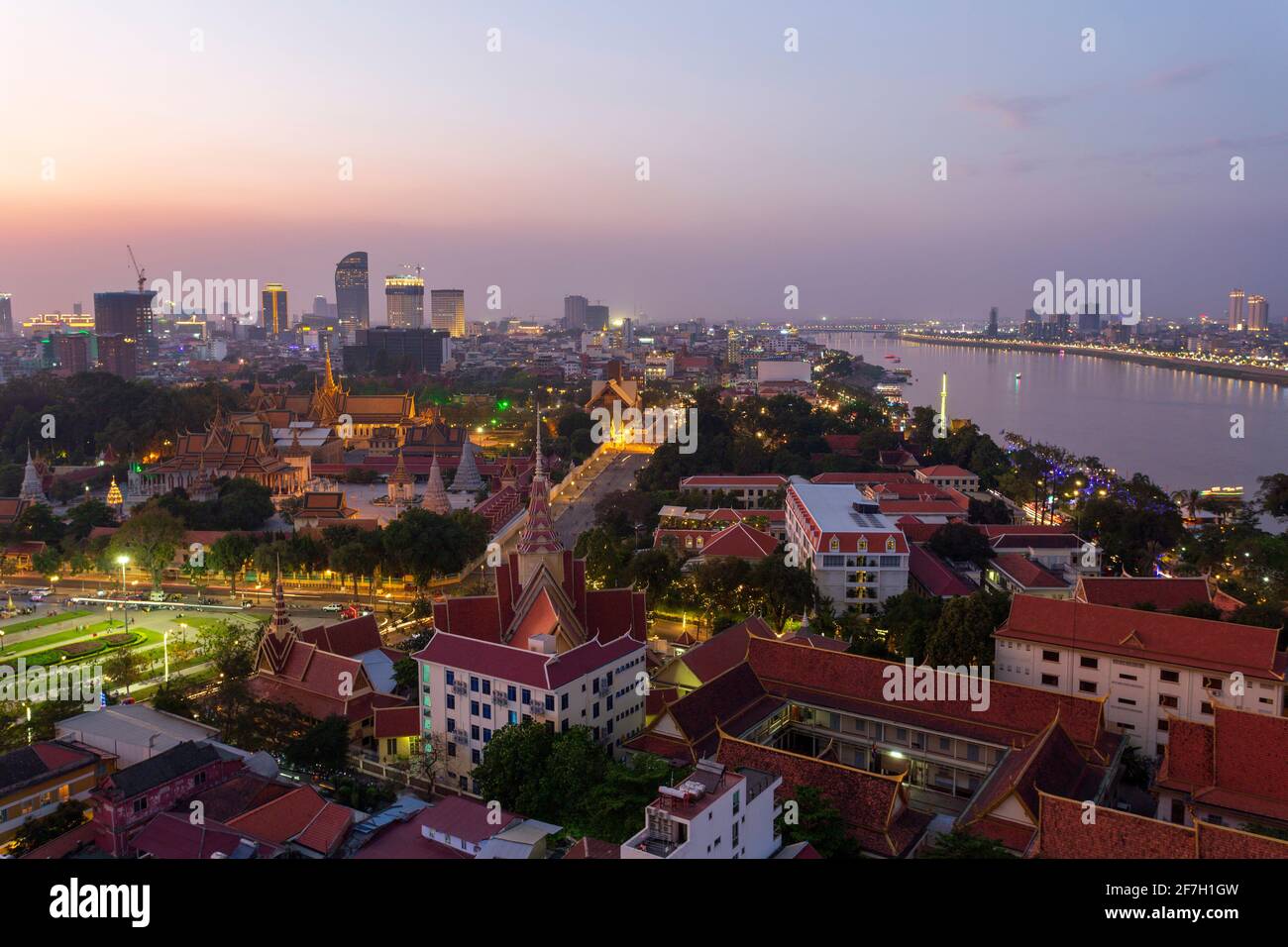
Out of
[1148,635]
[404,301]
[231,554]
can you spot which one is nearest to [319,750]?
[231,554]

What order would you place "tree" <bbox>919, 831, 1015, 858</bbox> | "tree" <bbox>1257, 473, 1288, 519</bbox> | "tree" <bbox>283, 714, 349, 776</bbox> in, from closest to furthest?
"tree" <bbox>919, 831, 1015, 858</bbox>
"tree" <bbox>283, 714, 349, 776</bbox>
"tree" <bbox>1257, 473, 1288, 519</bbox>

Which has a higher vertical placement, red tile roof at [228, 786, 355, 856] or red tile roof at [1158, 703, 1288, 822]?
red tile roof at [1158, 703, 1288, 822]

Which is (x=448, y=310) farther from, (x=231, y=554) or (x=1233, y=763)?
(x=1233, y=763)

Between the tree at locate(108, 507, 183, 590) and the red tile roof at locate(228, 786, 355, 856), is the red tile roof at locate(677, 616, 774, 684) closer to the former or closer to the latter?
the red tile roof at locate(228, 786, 355, 856)

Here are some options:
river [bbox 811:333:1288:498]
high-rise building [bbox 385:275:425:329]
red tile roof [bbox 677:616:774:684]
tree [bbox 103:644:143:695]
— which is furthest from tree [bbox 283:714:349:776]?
high-rise building [bbox 385:275:425:329]

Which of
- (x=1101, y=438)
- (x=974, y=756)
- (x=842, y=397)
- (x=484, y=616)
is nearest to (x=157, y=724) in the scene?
(x=484, y=616)

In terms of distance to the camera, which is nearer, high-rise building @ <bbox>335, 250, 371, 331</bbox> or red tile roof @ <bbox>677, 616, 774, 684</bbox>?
red tile roof @ <bbox>677, 616, 774, 684</bbox>

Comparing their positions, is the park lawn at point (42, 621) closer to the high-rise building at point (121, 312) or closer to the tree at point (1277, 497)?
the tree at point (1277, 497)
